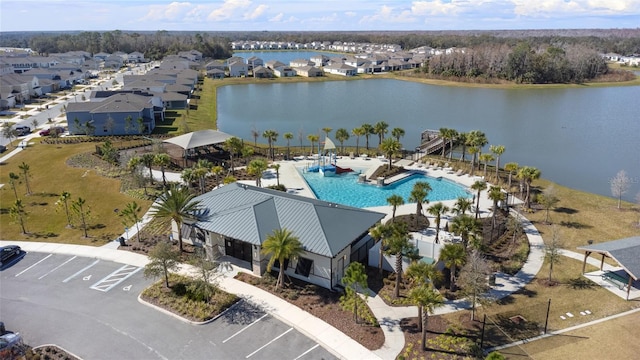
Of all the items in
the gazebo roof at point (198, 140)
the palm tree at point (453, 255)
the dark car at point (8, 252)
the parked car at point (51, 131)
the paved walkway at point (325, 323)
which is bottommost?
the paved walkway at point (325, 323)

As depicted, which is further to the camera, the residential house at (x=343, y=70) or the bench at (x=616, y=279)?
the residential house at (x=343, y=70)

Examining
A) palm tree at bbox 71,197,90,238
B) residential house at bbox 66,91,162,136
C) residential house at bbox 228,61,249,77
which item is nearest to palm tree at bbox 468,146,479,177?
palm tree at bbox 71,197,90,238

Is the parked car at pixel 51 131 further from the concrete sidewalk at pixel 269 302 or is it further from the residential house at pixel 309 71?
the residential house at pixel 309 71

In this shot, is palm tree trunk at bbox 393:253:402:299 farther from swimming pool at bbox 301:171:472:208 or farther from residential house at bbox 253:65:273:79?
residential house at bbox 253:65:273:79

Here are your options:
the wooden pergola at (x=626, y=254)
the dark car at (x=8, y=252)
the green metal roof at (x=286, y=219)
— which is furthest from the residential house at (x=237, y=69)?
the wooden pergola at (x=626, y=254)

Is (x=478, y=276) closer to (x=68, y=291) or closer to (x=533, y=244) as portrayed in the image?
(x=533, y=244)
